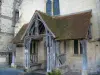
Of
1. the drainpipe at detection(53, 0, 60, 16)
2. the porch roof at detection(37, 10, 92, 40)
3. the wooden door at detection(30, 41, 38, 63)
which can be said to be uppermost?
the drainpipe at detection(53, 0, 60, 16)

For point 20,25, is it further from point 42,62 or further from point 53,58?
point 53,58

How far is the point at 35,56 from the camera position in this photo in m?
19.0

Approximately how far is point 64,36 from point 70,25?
1.53 m

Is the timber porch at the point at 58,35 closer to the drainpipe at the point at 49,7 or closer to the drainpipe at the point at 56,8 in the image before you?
the drainpipe at the point at 56,8

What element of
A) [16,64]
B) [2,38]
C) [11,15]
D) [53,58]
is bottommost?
[16,64]

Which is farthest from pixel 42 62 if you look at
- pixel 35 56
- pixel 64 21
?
pixel 64 21

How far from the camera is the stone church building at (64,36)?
14656 millimetres

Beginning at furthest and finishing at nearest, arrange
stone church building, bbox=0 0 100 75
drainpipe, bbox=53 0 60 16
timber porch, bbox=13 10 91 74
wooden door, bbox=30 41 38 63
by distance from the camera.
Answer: wooden door, bbox=30 41 38 63
drainpipe, bbox=53 0 60 16
stone church building, bbox=0 0 100 75
timber porch, bbox=13 10 91 74

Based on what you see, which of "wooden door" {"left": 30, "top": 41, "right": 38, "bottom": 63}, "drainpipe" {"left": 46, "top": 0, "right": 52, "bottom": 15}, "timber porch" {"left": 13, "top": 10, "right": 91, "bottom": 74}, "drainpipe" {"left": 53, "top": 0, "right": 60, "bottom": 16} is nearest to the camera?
"timber porch" {"left": 13, "top": 10, "right": 91, "bottom": 74}

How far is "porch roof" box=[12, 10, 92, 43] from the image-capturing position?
46.3 feet

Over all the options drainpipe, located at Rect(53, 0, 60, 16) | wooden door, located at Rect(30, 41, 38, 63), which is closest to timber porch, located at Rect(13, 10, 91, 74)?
wooden door, located at Rect(30, 41, 38, 63)

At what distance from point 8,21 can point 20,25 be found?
7.97 ft

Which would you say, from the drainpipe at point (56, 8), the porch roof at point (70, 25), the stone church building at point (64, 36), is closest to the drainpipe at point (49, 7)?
the stone church building at point (64, 36)

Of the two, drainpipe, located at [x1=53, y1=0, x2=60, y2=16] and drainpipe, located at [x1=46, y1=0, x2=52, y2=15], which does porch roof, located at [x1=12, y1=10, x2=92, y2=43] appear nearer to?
drainpipe, located at [x1=53, y1=0, x2=60, y2=16]
